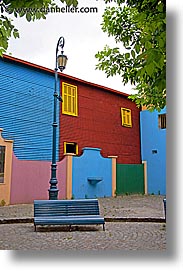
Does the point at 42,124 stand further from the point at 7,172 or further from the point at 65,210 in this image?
the point at 65,210

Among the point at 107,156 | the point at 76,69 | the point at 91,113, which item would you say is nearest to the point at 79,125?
the point at 91,113

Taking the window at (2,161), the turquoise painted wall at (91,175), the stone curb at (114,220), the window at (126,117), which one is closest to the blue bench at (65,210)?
the stone curb at (114,220)

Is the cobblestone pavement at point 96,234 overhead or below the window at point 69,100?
below

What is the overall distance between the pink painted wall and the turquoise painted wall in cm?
55

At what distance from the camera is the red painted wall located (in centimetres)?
767

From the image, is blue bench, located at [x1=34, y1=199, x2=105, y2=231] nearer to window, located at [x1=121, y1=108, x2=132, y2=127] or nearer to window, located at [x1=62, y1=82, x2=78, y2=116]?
window, located at [x1=62, y1=82, x2=78, y2=116]

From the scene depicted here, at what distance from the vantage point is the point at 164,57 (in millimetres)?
2523

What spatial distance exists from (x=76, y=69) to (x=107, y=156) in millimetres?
3587

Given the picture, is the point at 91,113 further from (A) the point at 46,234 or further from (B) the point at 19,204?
(A) the point at 46,234

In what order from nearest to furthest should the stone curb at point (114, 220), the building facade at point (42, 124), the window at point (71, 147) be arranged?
1. the stone curb at point (114, 220)
2. the building facade at point (42, 124)
3. the window at point (71, 147)

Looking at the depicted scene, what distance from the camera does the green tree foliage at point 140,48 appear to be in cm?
252

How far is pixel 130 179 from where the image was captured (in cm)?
761

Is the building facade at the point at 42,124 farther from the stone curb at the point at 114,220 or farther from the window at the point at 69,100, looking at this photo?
the stone curb at the point at 114,220

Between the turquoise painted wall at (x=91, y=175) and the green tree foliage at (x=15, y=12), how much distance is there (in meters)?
4.38
